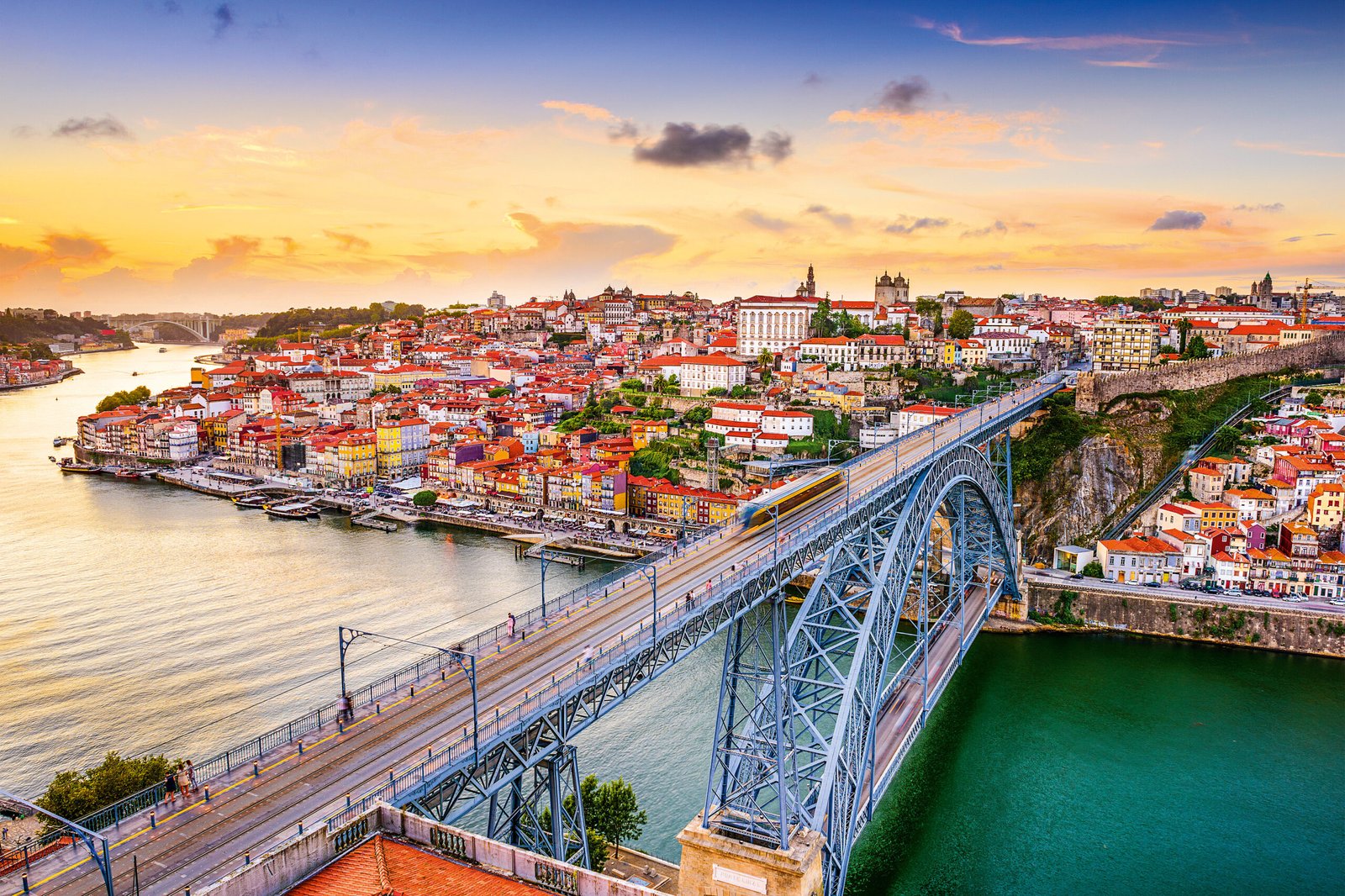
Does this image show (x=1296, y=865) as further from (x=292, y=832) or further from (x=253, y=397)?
(x=253, y=397)

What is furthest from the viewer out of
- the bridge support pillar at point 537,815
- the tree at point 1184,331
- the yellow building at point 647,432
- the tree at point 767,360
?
the tree at point 767,360

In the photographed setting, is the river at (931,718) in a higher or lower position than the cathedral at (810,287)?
lower

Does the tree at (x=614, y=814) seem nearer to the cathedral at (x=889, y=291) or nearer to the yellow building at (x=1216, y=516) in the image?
the yellow building at (x=1216, y=516)

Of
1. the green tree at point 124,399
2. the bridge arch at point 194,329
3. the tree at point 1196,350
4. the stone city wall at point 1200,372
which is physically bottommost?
the green tree at point 124,399

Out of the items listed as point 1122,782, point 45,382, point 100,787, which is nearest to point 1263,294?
point 1122,782

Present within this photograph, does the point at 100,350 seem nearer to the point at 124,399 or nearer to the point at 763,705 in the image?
the point at 124,399

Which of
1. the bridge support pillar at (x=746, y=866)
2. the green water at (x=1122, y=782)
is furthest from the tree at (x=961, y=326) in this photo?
the bridge support pillar at (x=746, y=866)

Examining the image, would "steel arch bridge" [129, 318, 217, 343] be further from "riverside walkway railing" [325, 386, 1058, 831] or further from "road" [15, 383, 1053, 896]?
"riverside walkway railing" [325, 386, 1058, 831]
